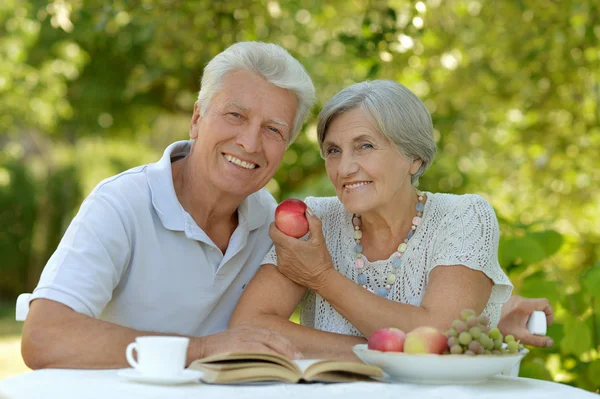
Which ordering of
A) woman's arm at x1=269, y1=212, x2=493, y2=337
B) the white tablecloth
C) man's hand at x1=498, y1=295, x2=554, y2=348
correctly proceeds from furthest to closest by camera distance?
man's hand at x1=498, y1=295, x2=554, y2=348 → woman's arm at x1=269, y1=212, x2=493, y2=337 → the white tablecloth

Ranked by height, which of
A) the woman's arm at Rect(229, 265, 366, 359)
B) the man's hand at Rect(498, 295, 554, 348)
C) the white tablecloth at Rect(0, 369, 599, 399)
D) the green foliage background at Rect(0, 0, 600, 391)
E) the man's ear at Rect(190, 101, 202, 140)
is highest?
the green foliage background at Rect(0, 0, 600, 391)

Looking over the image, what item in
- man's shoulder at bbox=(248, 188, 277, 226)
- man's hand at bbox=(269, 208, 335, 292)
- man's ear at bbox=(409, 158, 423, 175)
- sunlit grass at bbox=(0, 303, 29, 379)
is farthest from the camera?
sunlit grass at bbox=(0, 303, 29, 379)

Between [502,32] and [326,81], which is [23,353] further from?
[326,81]

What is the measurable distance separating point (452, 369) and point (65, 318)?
3.72ft

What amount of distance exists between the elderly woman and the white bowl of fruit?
639mm

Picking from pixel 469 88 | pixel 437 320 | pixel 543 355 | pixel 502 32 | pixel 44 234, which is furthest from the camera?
pixel 44 234

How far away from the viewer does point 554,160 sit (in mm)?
7582

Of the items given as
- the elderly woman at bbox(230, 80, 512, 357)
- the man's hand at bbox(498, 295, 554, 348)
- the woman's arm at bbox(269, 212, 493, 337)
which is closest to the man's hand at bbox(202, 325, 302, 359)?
the elderly woman at bbox(230, 80, 512, 357)

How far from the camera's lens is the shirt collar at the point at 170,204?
2.89m

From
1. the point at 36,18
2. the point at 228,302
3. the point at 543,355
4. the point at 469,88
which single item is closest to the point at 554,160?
the point at 469,88

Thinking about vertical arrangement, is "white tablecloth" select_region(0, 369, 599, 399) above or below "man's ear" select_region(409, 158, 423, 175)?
below

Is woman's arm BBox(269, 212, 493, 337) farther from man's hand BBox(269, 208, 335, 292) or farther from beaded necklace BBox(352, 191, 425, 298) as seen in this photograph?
beaded necklace BBox(352, 191, 425, 298)

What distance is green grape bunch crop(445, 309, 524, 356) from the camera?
1951mm

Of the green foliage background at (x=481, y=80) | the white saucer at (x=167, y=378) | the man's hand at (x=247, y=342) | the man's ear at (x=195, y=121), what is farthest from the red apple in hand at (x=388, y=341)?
the green foliage background at (x=481, y=80)
